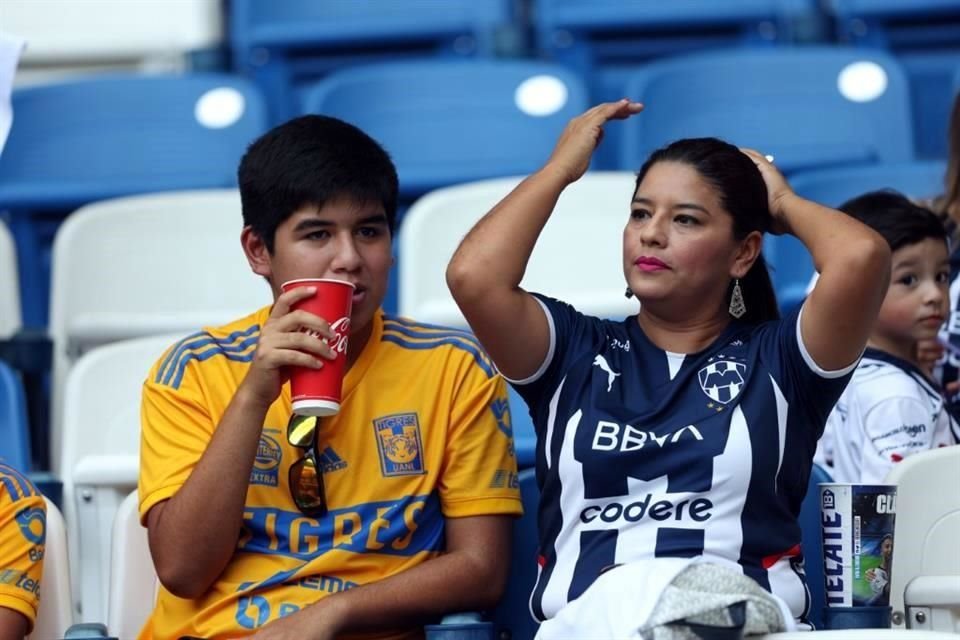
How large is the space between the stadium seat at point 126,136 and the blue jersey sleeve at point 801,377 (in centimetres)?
227

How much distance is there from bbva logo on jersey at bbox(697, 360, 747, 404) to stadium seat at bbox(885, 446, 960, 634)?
33 cm

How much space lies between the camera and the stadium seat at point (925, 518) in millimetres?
2691

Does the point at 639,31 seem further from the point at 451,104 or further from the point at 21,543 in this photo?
the point at 21,543

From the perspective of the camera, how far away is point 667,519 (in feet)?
8.00

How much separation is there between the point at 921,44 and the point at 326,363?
326cm

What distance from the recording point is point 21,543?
2.61 m

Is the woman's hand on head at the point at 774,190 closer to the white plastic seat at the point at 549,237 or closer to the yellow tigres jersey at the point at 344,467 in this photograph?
the yellow tigres jersey at the point at 344,467

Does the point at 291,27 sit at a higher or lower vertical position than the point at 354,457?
higher

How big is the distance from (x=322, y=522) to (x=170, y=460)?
253mm

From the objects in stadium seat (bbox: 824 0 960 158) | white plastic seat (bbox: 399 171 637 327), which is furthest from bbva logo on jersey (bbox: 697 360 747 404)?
stadium seat (bbox: 824 0 960 158)

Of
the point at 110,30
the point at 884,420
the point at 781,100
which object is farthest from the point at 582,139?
Answer: the point at 110,30

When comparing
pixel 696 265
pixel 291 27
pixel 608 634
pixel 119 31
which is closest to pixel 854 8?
pixel 291 27

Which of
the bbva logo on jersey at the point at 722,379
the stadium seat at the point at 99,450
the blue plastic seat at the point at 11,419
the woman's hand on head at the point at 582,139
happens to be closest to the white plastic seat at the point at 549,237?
the stadium seat at the point at 99,450

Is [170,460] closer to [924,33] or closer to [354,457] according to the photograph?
[354,457]
